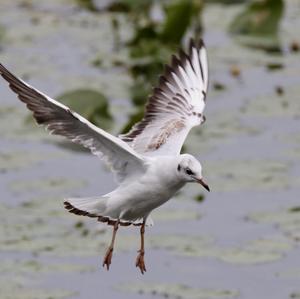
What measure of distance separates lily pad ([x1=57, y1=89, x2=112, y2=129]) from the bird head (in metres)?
5.57

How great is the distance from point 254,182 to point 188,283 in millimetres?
2292

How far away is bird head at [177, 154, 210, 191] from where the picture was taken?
7.56m

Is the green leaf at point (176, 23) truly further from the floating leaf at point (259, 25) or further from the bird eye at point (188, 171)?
the bird eye at point (188, 171)

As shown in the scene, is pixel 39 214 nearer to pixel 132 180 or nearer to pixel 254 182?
pixel 254 182

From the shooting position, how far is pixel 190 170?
24.9ft

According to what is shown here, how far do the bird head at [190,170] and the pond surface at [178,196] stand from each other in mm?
2730

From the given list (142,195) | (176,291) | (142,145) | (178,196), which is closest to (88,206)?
(142,195)

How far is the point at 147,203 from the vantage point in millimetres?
7984

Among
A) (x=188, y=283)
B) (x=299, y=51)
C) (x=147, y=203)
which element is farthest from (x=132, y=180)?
(x=299, y=51)

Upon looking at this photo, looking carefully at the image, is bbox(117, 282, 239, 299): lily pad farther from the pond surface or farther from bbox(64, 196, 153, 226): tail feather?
bbox(64, 196, 153, 226): tail feather

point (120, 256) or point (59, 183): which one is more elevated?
point (59, 183)

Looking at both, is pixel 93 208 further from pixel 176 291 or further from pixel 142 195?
pixel 176 291

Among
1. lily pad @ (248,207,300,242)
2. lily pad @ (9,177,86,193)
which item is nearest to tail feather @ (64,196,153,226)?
lily pad @ (248,207,300,242)

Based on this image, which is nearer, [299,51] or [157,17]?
[299,51]
